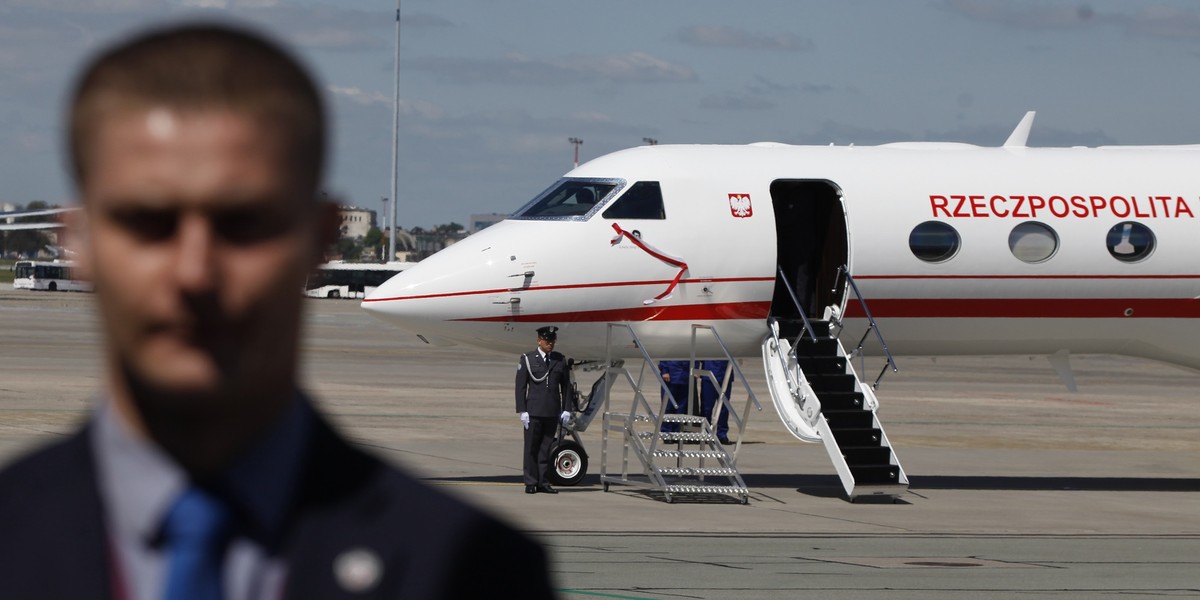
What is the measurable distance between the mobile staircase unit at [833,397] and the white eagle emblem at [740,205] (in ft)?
3.50

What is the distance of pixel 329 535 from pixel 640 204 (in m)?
18.7

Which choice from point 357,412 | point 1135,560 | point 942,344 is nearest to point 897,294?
point 942,344

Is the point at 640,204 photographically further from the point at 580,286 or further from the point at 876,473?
the point at 876,473

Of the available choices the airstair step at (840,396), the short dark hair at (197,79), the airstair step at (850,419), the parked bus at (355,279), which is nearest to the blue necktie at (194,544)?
the short dark hair at (197,79)

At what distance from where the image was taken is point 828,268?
2152cm

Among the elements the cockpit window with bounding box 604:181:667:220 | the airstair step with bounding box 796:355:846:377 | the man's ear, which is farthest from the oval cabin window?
the man's ear

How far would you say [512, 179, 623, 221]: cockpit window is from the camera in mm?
20312

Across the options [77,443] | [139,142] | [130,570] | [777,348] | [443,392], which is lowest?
[443,392]

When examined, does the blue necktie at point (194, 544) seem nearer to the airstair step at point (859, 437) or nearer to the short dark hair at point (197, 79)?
the short dark hair at point (197, 79)

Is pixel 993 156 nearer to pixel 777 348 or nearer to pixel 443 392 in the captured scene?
pixel 777 348

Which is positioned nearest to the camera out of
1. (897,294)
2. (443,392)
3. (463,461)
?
(897,294)

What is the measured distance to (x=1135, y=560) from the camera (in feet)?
51.8

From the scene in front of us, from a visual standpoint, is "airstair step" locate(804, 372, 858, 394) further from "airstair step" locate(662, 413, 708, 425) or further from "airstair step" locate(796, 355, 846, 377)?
"airstair step" locate(662, 413, 708, 425)

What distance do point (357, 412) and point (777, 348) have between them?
44.9 feet
